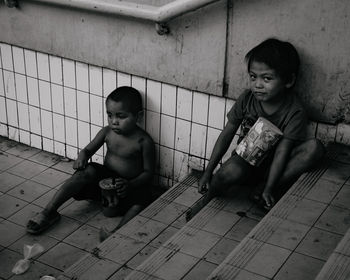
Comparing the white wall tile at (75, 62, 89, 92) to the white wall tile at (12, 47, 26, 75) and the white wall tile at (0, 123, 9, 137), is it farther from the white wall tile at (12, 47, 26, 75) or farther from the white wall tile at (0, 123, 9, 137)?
the white wall tile at (0, 123, 9, 137)

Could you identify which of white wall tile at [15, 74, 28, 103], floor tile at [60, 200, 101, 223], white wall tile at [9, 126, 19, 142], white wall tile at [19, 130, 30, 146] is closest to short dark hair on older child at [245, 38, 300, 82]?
floor tile at [60, 200, 101, 223]

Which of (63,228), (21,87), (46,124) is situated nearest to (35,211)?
(63,228)

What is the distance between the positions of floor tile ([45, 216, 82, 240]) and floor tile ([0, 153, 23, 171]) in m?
1.12

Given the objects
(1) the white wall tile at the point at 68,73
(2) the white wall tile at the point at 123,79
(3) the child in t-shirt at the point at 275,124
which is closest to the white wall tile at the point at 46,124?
(1) the white wall tile at the point at 68,73

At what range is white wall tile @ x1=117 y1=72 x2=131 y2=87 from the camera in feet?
15.4

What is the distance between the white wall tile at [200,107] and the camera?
14.3 feet

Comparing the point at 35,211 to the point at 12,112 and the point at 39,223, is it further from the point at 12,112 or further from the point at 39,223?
the point at 12,112

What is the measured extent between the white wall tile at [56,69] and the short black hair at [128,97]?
88cm

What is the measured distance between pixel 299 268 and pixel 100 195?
223cm

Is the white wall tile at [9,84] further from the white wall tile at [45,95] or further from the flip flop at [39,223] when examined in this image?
the flip flop at [39,223]

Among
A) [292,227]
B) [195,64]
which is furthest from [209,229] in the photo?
[195,64]

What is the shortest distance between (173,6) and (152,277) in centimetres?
199

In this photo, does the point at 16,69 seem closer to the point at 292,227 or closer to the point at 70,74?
the point at 70,74

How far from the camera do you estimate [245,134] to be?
13.1 ft
